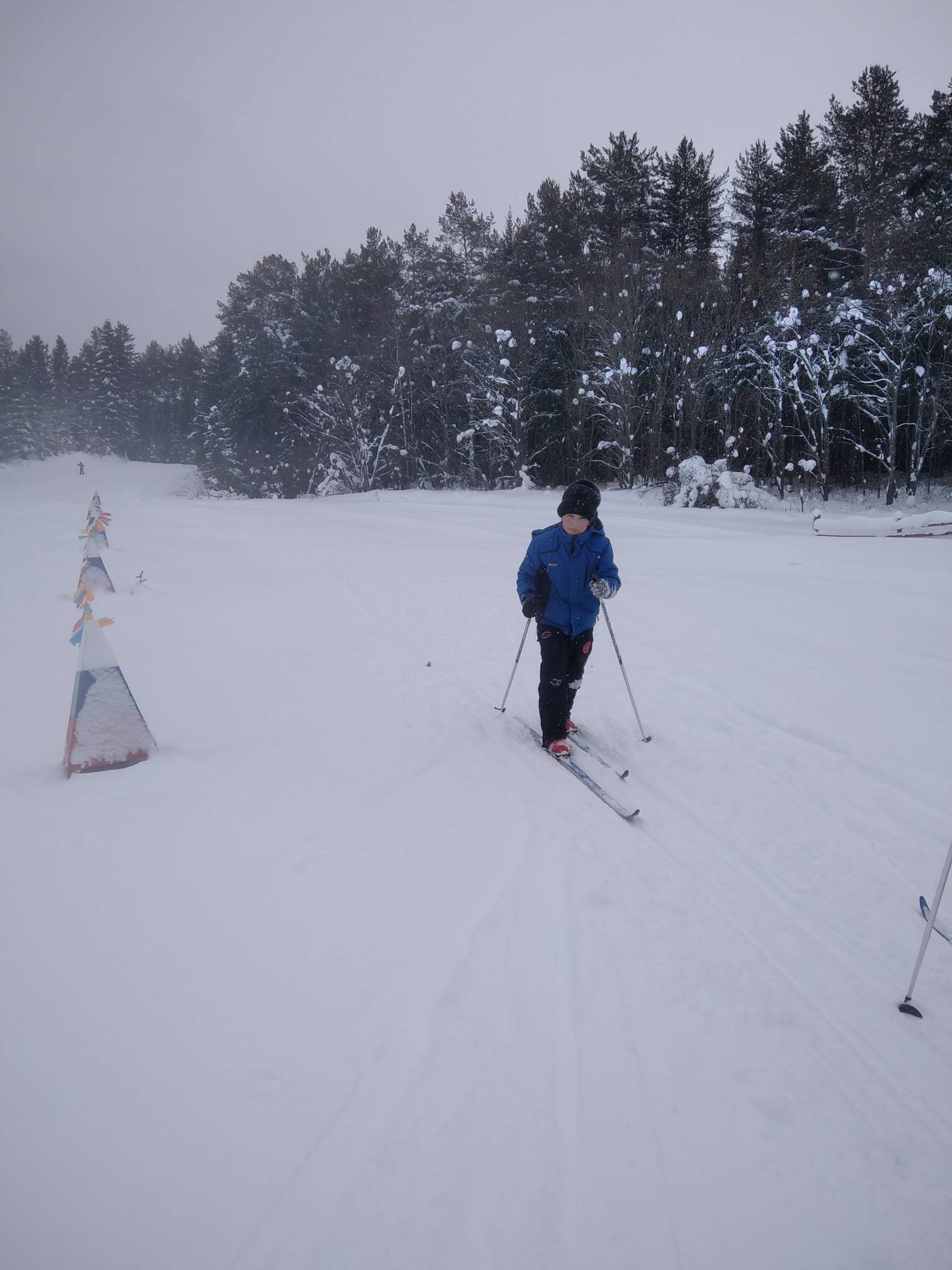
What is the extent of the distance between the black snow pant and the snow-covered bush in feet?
53.1

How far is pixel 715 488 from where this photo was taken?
19406 millimetres

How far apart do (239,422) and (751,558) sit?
38.6 m

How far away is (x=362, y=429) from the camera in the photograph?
32.9 meters

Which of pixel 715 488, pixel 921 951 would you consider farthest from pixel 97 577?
pixel 715 488

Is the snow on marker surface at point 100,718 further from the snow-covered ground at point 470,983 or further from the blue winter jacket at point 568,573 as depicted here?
the blue winter jacket at point 568,573

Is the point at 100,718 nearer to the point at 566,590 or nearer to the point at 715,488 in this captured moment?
the point at 566,590

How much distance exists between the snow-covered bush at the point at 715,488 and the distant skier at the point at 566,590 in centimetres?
1596

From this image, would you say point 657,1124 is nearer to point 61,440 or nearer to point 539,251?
point 539,251

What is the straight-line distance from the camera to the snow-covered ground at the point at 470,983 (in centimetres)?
176

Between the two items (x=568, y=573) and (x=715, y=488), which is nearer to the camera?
(x=568, y=573)

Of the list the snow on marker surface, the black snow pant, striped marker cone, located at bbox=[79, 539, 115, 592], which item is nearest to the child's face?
the black snow pant

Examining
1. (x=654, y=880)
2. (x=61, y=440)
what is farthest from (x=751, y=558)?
(x=61, y=440)

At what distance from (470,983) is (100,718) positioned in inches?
110

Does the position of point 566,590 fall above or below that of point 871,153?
below
